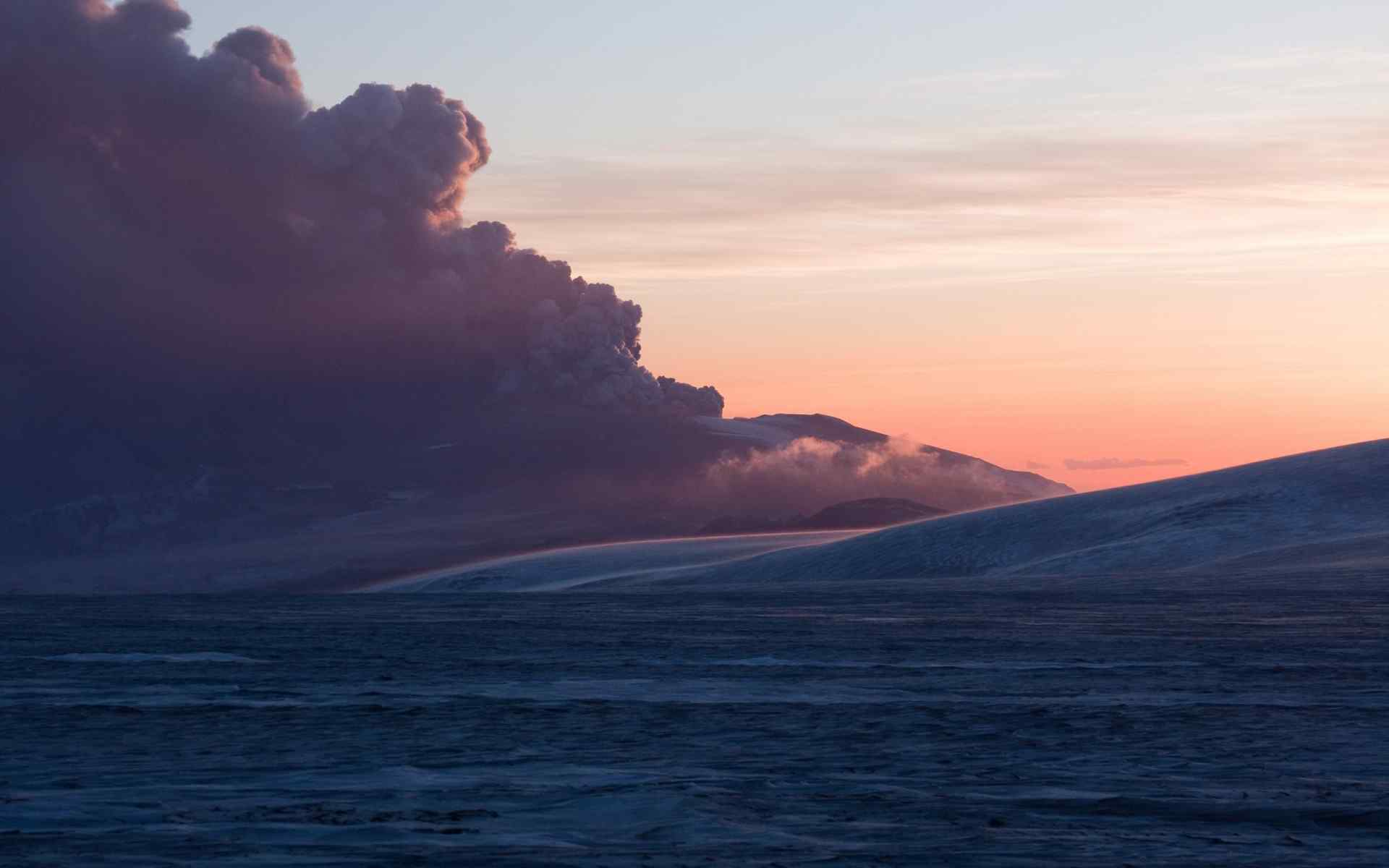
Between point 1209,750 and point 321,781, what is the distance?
9091mm

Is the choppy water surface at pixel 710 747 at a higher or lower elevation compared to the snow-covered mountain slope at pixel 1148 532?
lower

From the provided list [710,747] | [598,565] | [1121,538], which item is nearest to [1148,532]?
[1121,538]

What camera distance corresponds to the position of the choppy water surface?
1430 centimetres

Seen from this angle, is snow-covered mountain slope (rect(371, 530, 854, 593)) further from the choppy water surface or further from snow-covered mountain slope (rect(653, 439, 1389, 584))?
the choppy water surface

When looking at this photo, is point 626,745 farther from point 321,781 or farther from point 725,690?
point 725,690

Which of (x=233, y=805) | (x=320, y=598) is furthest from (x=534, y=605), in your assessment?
(x=233, y=805)

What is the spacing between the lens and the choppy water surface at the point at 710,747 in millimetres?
14297

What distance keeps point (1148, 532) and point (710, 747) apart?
2575 inches

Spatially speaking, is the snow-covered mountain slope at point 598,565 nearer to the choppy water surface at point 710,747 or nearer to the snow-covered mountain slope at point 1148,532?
the snow-covered mountain slope at point 1148,532

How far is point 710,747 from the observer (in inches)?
779

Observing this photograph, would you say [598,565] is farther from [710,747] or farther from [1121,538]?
[710,747]

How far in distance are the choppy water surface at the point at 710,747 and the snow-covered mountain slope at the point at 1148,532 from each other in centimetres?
3599

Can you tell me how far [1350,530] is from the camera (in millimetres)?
76750

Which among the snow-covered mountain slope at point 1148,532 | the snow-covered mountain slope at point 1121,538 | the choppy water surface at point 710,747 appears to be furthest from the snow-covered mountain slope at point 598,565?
the choppy water surface at point 710,747
